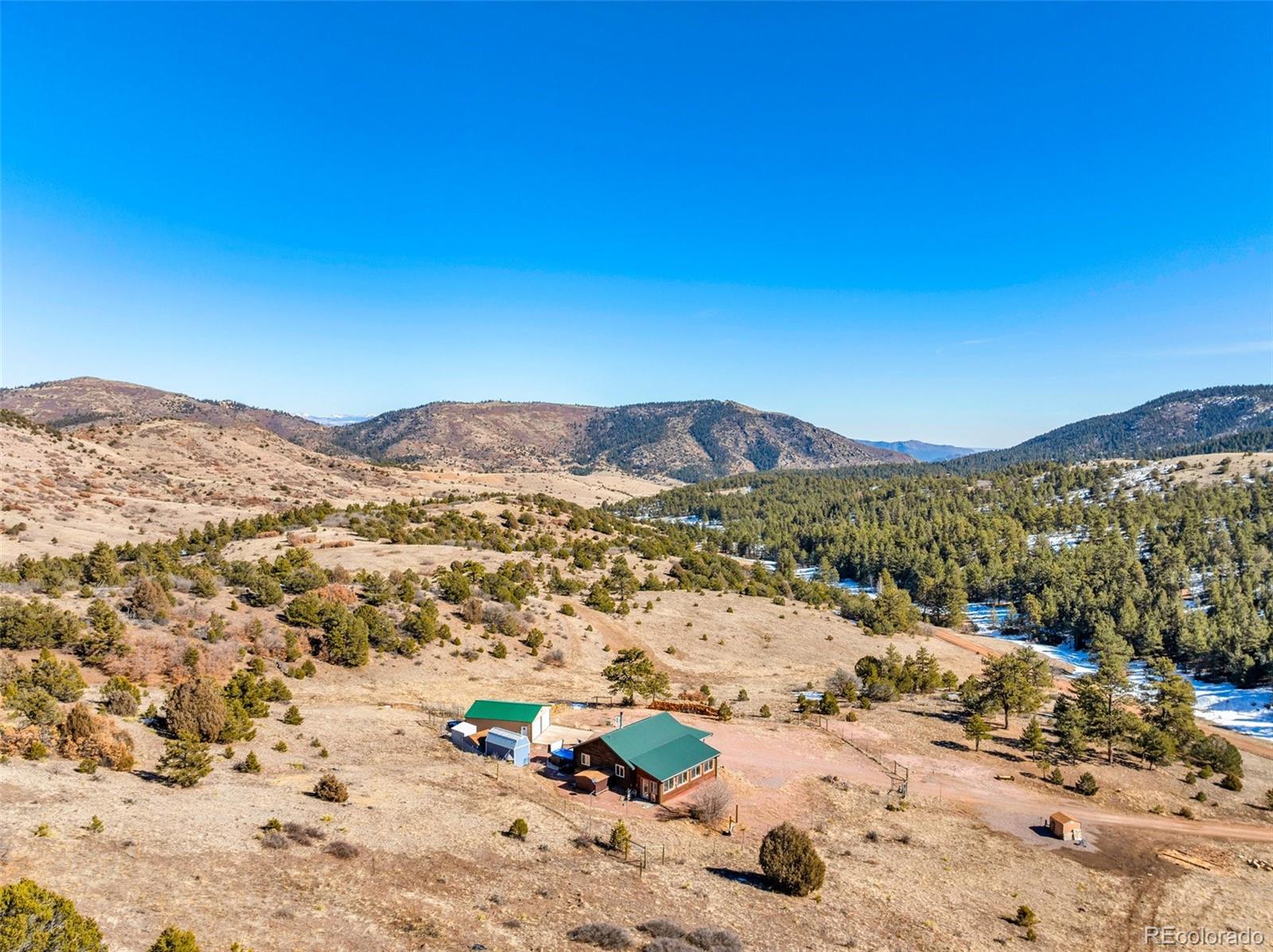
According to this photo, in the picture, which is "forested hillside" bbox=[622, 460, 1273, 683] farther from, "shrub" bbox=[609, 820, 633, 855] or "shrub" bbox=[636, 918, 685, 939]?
"shrub" bbox=[636, 918, 685, 939]

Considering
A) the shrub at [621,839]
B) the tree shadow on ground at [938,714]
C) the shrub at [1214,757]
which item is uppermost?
the shrub at [621,839]

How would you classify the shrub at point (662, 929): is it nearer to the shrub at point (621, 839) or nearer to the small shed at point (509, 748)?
the shrub at point (621, 839)

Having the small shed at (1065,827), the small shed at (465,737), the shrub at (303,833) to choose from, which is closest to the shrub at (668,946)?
the shrub at (303,833)

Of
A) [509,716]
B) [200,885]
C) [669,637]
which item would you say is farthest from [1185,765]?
[200,885]

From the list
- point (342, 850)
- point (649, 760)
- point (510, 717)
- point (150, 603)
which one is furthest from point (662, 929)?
point (150, 603)

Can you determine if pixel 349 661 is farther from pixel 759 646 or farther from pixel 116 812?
pixel 759 646

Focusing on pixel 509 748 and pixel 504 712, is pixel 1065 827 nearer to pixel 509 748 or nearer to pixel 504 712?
pixel 509 748
